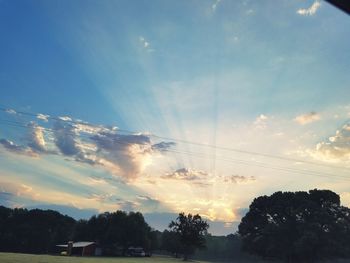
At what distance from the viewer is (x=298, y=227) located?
86.8 m

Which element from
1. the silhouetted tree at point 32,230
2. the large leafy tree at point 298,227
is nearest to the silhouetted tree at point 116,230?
the silhouetted tree at point 32,230

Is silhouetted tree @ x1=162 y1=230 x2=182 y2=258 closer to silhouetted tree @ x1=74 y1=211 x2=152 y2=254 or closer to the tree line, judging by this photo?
the tree line

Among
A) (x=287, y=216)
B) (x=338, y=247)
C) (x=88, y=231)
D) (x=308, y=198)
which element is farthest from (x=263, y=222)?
(x=88, y=231)

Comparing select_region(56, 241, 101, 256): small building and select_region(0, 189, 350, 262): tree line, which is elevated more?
select_region(0, 189, 350, 262): tree line

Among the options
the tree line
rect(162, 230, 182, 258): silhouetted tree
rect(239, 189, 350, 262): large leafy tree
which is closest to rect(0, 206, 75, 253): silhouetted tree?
the tree line

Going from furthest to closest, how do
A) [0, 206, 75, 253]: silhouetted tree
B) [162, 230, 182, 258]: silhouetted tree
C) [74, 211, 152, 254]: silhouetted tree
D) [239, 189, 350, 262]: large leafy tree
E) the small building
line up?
[74, 211, 152, 254]: silhouetted tree, [162, 230, 182, 258]: silhouetted tree, [0, 206, 75, 253]: silhouetted tree, the small building, [239, 189, 350, 262]: large leafy tree

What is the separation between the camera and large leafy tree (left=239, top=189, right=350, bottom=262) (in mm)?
82438

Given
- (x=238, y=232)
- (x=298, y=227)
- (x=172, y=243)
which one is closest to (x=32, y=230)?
(x=172, y=243)

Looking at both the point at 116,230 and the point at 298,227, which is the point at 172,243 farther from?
the point at 298,227

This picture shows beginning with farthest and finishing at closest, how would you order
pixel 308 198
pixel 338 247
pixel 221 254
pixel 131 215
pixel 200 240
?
pixel 221 254 < pixel 131 215 < pixel 200 240 < pixel 308 198 < pixel 338 247

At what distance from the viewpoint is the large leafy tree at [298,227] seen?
82438 mm

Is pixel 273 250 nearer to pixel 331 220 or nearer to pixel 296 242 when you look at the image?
pixel 296 242

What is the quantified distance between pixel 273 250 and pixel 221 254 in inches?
3767

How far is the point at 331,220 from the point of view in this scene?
86.9 metres
